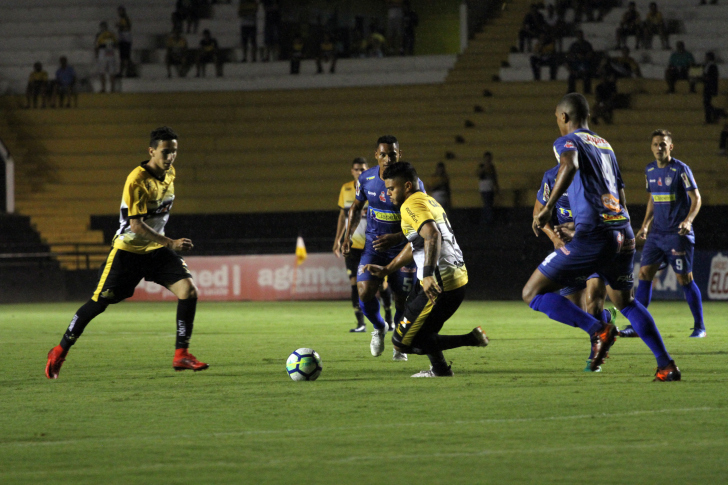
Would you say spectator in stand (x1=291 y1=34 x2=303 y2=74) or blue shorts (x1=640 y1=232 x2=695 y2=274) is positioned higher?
spectator in stand (x1=291 y1=34 x2=303 y2=74)

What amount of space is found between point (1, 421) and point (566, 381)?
13.6ft

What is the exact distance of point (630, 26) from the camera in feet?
98.8

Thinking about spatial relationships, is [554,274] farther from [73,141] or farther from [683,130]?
[73,141]

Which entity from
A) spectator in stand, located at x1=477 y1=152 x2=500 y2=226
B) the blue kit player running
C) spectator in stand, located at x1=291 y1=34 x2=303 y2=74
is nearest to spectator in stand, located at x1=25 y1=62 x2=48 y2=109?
spectator in stand, located at x1=291 y1=34 x2=303 y2=74

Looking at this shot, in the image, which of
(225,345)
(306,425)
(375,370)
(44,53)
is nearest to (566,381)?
(375,370)

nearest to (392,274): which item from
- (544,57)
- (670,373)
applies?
(670,373)

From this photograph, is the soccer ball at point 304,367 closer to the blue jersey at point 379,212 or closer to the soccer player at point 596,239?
the soccer player at point 596,239

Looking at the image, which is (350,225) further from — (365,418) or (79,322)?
(365,418)

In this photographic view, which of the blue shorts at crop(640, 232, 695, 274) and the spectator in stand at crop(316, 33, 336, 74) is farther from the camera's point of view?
the spectator in stand at crop(316, 33, 336, 74)

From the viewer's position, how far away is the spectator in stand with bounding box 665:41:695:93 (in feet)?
93.2

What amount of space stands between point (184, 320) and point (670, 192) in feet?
20.8

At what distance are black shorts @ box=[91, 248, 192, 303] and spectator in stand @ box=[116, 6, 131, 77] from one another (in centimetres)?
2435

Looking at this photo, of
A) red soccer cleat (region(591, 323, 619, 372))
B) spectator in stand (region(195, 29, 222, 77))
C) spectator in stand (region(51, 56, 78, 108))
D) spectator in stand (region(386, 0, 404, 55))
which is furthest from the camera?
spectator in stand (region(386, 0, 404, 55))

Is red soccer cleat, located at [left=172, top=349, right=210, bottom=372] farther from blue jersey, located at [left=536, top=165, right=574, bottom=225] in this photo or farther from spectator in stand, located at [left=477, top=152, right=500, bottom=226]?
spectator in stand, located at [left=477, top=152, right=500, bottom=226]
